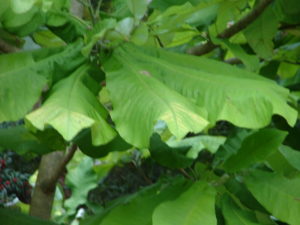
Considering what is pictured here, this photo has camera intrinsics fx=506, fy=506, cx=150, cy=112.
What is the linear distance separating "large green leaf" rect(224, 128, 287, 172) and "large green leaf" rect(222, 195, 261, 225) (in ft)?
0.26

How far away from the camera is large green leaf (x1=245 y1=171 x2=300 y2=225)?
0.98 meters

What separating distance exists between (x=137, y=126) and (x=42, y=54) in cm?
24

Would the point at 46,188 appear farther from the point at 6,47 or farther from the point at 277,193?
the point at 277,193

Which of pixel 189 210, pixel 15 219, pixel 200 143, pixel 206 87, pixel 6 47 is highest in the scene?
pixel 206 87

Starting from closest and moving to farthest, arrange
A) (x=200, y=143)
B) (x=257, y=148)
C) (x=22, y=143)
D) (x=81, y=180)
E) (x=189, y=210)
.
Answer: (x=189, y=210) < (x=257, y=148) < (x=22, y=143) < (x=200, y=143) < (x=81, y=180)

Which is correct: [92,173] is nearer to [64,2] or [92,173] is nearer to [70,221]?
[70,221]

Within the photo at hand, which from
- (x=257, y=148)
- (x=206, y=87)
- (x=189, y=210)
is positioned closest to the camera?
(x=206, y=87)

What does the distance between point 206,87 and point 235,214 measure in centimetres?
39

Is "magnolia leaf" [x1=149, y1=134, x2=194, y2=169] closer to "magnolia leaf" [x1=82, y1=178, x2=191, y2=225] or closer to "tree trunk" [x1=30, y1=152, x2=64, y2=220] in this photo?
"magnolia leaf" [x1=82, y1=178, x2=191, y2=225]

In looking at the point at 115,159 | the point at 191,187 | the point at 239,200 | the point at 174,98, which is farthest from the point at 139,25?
the point at 115,159

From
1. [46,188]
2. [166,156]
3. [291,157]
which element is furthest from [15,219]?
[291,157]

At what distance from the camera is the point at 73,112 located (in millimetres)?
601

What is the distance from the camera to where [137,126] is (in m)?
0.66

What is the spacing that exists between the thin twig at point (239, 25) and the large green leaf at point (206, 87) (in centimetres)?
30
